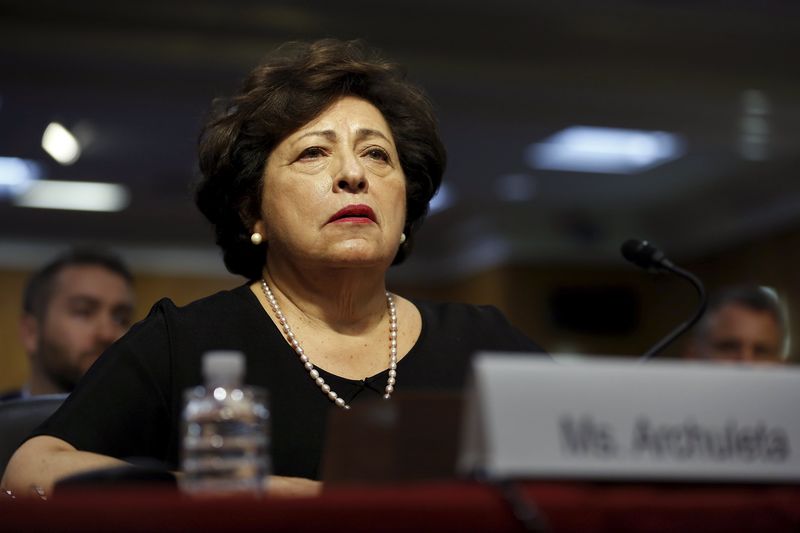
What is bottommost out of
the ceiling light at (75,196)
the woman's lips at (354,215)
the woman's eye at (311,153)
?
the woman's lips at (354,215)

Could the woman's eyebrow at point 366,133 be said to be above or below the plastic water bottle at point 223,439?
above

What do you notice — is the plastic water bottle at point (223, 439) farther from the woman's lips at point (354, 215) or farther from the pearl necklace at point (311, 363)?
the woman's lips at point (354, 215)

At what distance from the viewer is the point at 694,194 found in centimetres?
878

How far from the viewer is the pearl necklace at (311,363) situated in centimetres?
178

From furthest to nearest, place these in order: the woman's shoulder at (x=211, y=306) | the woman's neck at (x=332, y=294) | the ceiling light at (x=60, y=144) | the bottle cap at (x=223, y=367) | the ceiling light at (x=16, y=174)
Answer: the ceiling light at (x=16, y=174) → the ceiling light at (x=60, y=144) → the woman's neck at (x=332, y=294) → the woman's shoulder at (x=211, y=306) → the bottle cap at (x=223, y=367)

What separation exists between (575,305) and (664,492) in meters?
9.46

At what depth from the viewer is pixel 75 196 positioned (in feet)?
29.3

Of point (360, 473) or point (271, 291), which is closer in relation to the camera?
point (360, 473)

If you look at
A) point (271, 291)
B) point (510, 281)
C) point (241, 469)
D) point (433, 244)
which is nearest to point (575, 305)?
point (510, 281)

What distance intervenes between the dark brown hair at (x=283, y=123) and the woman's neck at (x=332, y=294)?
0.55 ft

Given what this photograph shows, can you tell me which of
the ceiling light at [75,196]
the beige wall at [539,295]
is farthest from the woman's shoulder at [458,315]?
the beige wall at [539,295]

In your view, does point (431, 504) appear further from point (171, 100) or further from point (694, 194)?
point (694, 194)

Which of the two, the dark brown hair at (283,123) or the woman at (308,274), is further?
the dark brown hair at (283,123)

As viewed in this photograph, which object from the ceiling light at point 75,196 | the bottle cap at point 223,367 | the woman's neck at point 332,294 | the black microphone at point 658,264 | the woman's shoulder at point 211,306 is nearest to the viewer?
the bottle cap at point 223,367
